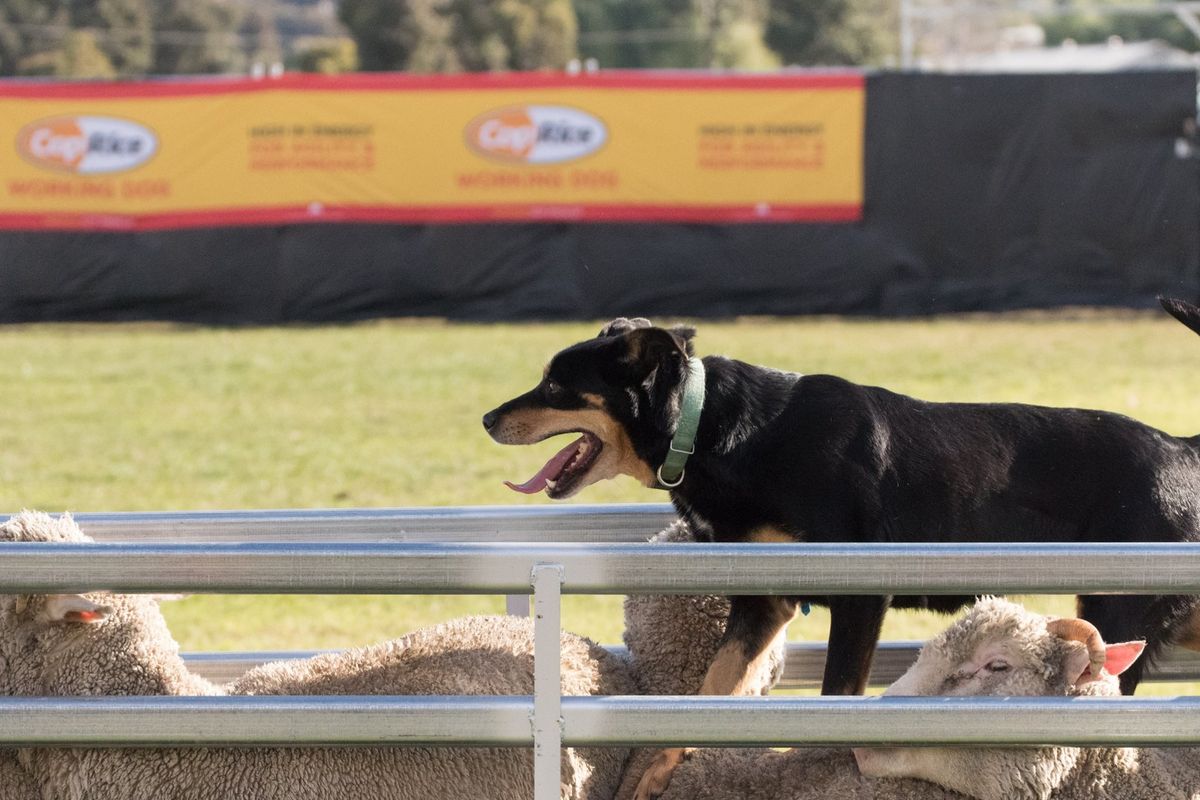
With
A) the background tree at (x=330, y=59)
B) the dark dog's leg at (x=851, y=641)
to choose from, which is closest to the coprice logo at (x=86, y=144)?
the dark dog's leg at (x=851, y=641)

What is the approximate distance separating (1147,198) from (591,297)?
262 inches

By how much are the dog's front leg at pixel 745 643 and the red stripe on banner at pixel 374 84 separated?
15733 millimetres

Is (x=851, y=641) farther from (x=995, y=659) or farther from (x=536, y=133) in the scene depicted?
(x=536, y=133)

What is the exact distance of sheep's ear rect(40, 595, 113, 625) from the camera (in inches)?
130

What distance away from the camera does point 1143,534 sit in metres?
4.46

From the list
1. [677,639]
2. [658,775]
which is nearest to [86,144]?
[677,639]

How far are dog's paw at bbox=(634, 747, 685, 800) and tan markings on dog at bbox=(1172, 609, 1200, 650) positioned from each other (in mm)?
1655

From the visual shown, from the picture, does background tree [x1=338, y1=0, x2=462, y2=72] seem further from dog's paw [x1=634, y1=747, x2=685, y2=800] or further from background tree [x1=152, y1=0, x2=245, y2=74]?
dog's paw [x1=634, y1=747, x2=685, y2=800]

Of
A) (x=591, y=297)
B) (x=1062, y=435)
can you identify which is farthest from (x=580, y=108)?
(x=1062, y=435)

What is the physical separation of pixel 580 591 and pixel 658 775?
0.95 metres

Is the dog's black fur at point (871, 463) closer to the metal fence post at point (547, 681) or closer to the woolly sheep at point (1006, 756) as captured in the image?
the woolly sheep at point (1006, 756)

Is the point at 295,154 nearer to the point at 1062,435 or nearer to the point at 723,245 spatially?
the point at 723,245

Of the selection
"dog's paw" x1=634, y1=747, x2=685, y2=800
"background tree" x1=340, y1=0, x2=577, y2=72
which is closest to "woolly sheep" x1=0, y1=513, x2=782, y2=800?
"dog's paw" x1=634, y1=747, x2=685, y2=800

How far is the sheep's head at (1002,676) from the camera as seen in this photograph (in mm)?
3195
